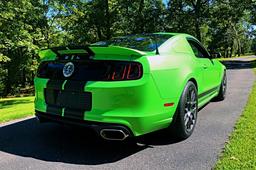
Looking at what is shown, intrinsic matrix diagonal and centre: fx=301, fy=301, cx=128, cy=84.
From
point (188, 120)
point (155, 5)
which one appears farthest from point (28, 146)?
point (155, 5)

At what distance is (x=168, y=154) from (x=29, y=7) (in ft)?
46.7

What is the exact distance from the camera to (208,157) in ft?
12.0

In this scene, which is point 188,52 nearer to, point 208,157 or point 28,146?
point 208,157

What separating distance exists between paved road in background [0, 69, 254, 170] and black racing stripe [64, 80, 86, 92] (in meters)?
0.85

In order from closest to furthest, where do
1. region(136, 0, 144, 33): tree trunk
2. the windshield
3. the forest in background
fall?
the windshield → the forest in background → region(136, 0, 144, 33): tree trunk

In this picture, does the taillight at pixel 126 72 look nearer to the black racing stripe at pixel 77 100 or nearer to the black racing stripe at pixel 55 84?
the black racing stripe at pixel 77 100

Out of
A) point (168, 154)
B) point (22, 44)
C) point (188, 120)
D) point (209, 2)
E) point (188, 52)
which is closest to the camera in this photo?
point (168, 154)

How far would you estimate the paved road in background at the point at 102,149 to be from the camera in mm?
3553

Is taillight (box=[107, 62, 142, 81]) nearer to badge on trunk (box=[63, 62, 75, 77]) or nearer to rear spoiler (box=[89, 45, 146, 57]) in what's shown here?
rear spoiler (box=[89, 45, 146, 57])

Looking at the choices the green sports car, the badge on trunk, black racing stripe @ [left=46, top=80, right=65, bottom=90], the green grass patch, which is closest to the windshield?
the green sports car

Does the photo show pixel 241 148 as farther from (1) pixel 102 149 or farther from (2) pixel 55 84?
(2) pixel 55 84

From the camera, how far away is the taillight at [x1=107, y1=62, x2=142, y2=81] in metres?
3.62

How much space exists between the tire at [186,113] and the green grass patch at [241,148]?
61cm

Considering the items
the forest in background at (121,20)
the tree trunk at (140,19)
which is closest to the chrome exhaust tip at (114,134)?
the forest in background at (121,20)
